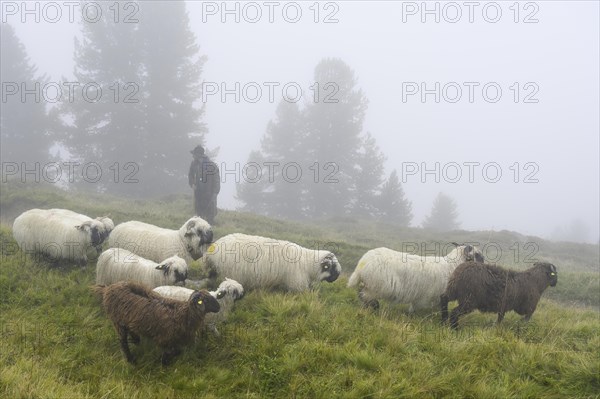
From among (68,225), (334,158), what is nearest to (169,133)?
(334,158)

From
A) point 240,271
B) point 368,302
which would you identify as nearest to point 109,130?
point 240,271

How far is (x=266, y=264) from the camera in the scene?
7.92 meters

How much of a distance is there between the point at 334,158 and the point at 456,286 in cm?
3352

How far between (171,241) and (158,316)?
3.30 m

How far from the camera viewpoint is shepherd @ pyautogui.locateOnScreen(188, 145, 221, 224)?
16453 millimetres

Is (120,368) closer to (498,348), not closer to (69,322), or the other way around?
(69,322)

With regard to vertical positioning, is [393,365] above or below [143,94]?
below

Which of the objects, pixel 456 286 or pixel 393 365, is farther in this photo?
pixel 456 286

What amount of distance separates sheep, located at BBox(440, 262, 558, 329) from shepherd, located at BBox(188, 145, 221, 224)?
11.5 metres

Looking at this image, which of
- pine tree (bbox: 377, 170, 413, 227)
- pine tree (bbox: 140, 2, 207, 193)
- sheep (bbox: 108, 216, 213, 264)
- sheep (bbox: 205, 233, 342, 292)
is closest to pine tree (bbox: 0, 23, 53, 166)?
pine tree (bbox: 140, 2, 207, 193)

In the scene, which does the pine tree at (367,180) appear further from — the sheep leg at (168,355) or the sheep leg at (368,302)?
the sheep leg at (168,355)

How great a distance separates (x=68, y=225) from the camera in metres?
8.36

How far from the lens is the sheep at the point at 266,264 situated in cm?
781

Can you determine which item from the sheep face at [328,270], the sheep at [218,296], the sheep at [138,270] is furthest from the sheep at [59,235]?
the sheep face at [328,270]
